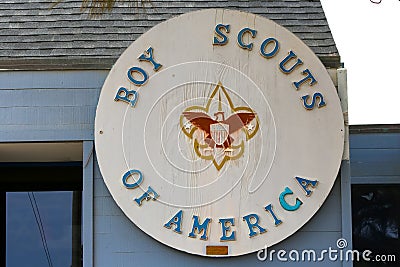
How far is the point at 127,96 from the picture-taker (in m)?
7.37

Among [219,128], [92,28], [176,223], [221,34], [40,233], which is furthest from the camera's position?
[40,233]

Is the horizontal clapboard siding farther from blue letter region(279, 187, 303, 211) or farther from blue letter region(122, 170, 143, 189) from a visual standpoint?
blue letter region(122, 170, 143, 189)

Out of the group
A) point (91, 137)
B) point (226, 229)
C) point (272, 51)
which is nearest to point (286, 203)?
point (226, 229)

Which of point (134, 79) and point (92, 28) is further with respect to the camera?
point (92, 28)

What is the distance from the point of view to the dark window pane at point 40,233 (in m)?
9.43

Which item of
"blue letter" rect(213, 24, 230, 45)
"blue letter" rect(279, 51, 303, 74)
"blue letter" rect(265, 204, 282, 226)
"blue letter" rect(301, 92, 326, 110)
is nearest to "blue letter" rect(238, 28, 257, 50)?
"blue letter" rect(213, 24, 230, 45)

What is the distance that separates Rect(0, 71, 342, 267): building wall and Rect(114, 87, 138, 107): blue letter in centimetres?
30

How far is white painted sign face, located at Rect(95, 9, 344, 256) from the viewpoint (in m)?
7.25

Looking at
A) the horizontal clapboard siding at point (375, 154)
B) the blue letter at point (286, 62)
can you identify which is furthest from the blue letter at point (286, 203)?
the horizontal clapboard siding at point (375, 154)

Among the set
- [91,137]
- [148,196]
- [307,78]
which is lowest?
[148,196]

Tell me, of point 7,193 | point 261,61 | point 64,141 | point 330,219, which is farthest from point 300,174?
point 7,193

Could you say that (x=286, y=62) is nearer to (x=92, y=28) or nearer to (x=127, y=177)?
(x=127, y=177)

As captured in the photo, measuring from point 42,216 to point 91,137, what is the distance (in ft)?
7.68

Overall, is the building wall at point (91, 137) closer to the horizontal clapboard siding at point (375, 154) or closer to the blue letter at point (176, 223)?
the blue letter at point (176, 223)
